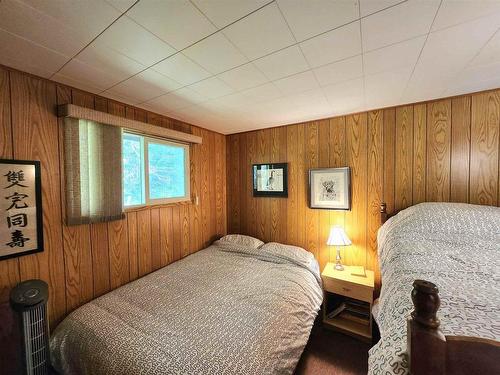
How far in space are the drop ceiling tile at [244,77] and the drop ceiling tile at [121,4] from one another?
2.12 ft

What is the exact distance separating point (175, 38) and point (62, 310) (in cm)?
203

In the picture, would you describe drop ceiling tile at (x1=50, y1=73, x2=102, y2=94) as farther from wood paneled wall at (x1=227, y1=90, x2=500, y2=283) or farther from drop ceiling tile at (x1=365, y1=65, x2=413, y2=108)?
drop ceiling tile at (x1=365, y1=65, x2=413, y2=108)

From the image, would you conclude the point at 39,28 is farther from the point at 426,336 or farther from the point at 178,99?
the point at 426,336

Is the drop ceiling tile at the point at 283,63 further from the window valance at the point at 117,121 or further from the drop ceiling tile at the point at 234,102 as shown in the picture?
the window valance at the point at 117,121

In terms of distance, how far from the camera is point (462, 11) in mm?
912

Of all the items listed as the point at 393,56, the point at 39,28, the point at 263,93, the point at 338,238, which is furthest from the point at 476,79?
the point at 39,28

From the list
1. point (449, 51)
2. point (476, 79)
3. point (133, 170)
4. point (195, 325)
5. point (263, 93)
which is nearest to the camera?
point (449, 51)

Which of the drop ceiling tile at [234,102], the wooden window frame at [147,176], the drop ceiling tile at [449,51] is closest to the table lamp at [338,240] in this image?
the drop ceiling tile at [449,51]

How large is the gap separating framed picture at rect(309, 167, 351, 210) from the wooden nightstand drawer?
788 mm

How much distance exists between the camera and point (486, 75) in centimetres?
147

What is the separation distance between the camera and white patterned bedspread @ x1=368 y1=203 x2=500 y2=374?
65 cm

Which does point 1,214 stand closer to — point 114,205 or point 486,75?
point 114,205

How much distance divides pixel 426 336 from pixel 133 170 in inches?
89.7

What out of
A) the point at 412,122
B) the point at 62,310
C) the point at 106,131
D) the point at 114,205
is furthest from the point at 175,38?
the point at 412,122
